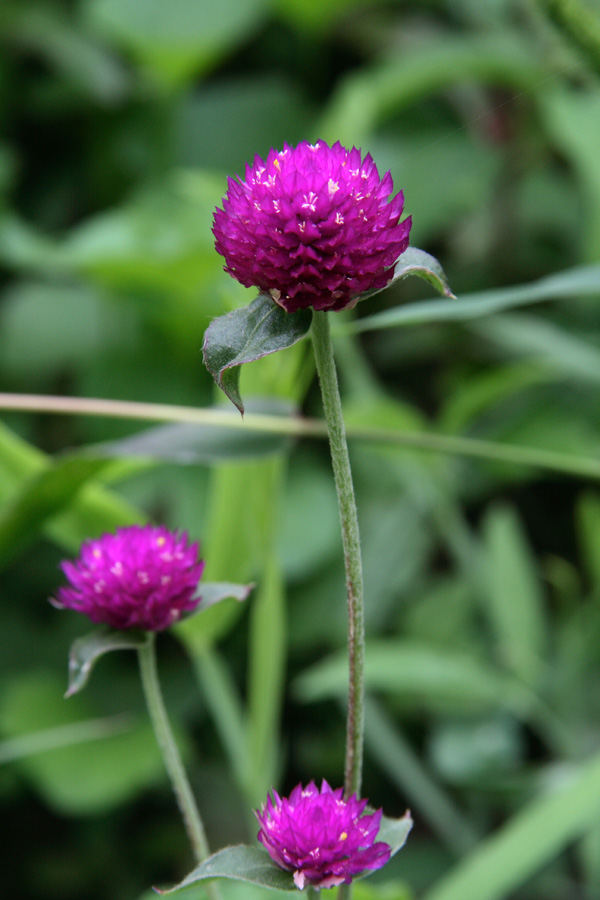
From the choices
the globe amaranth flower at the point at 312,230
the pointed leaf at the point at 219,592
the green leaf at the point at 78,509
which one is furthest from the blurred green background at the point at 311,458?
the globe amaranth flower at the point at 312,230

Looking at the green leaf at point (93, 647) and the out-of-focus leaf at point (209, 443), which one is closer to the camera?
the green leaf at point (93, 647)

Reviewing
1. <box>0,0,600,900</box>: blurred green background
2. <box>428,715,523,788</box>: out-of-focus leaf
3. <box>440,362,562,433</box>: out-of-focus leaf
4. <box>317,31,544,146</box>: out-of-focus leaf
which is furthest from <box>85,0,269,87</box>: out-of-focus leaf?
<box>428,715,523,788</box>: out-of-focus leaf

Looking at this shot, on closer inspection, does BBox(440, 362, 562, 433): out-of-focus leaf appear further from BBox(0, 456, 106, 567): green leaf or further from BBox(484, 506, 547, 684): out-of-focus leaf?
BBox(0, 456, 106, 567): green leaf

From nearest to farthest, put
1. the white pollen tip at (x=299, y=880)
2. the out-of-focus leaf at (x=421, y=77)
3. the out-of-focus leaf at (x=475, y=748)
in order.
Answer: the white pollen tip at (x=299, y=880)
the out-of-focus leaf at (x=475, y=748)
the out-of-focus leaf at (x=421, y=77)

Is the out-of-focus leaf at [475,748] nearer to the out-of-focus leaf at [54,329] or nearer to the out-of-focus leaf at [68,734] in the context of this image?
the out-of-focus leaf at [68,734]

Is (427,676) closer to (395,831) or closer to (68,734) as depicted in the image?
(68,734)

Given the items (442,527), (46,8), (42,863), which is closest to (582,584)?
(442,527)
